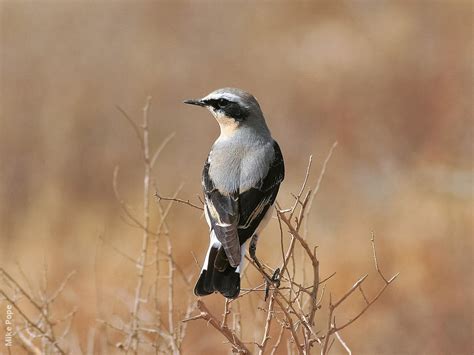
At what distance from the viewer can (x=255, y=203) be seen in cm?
464

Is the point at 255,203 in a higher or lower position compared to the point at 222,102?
lower

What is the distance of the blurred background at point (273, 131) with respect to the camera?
10242 mm

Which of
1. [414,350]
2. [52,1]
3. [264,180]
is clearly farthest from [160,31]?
[264,180]

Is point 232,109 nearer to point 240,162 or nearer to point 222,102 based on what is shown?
point 222,102

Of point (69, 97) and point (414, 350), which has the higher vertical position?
point (69, 97)

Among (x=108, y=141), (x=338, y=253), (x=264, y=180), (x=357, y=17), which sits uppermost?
(x=357, y=17)

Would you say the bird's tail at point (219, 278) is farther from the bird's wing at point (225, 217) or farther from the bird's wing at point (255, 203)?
the bird's wing at point (255, 203)

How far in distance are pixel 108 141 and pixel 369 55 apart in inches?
172

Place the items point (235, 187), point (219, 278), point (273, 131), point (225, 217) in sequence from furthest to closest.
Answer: point (273, 131)
point (235, 187)
point (225, 217)
point (219, 278)

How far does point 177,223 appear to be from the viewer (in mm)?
11195

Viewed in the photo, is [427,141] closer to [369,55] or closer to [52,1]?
[369,55]

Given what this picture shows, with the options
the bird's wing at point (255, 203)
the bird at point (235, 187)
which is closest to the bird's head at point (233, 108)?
the bird at point (235, 187)

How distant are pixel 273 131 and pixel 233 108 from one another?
7454 mm

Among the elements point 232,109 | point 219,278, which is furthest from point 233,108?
point 219,278
